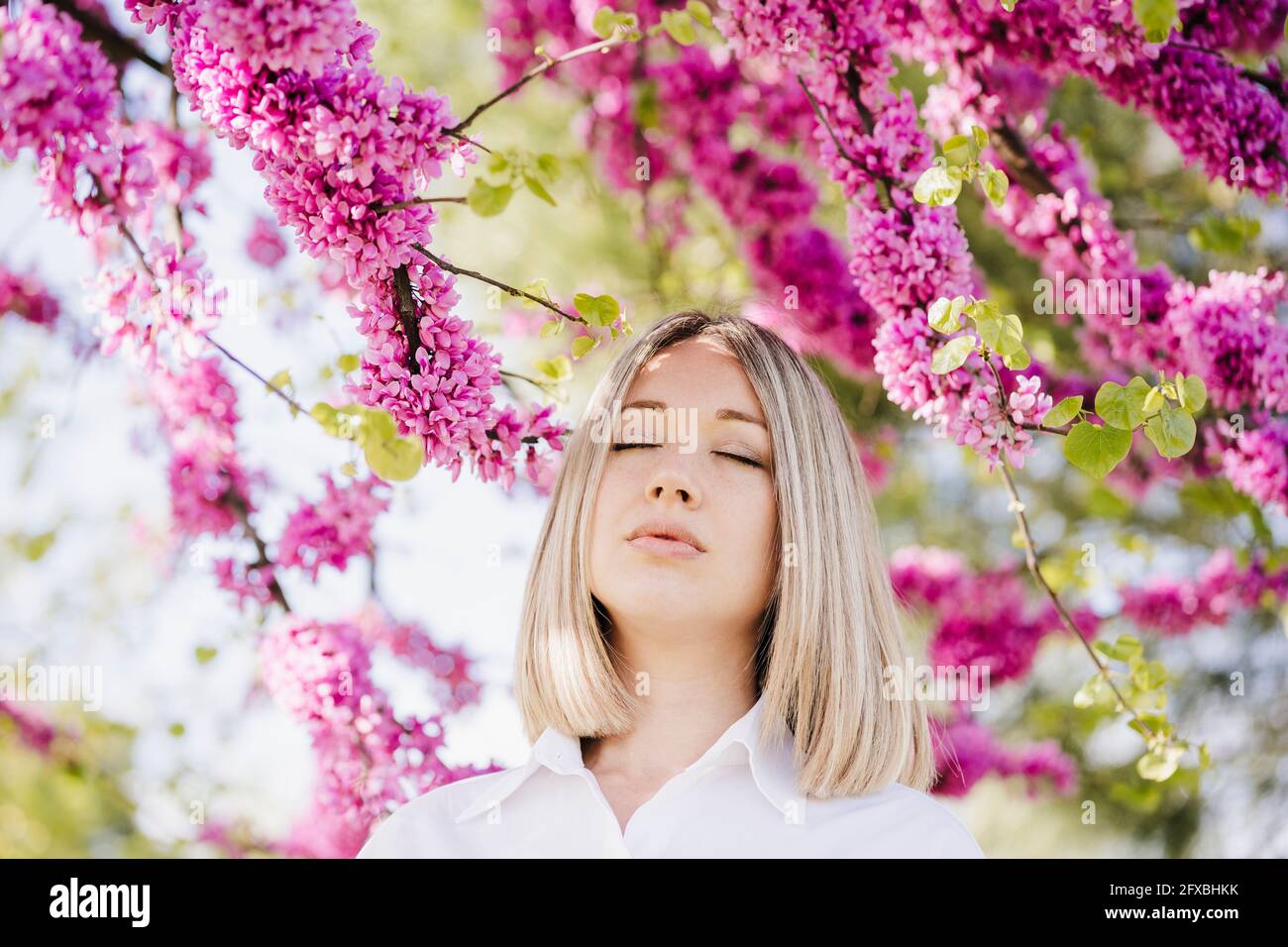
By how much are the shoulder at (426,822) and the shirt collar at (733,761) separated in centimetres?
3

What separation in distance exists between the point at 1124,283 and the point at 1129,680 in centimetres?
73

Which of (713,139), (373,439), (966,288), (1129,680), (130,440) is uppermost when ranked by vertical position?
(713,139)

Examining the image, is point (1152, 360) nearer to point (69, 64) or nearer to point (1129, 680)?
point (1129, 680)

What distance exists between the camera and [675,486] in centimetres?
164

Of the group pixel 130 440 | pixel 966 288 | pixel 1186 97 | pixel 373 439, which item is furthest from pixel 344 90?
pixel 130 440

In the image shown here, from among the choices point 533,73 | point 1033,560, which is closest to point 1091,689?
point 1033,560

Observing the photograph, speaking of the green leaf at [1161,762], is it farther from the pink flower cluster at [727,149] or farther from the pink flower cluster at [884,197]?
the pink flower cluster at [727,149]

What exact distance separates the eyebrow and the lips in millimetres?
217

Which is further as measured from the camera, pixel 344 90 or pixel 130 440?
pixel 130 440

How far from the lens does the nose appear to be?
1.64 m

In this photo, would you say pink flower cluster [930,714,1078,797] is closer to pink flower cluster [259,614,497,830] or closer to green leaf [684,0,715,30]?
pink flower cluster [259,614,497,830]

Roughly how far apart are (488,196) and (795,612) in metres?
0.81

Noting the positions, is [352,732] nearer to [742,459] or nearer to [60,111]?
[742,459]

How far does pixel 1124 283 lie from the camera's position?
2.06 metres
